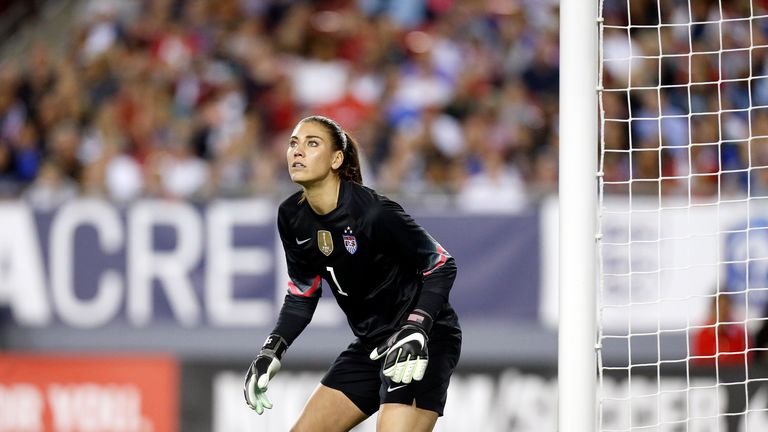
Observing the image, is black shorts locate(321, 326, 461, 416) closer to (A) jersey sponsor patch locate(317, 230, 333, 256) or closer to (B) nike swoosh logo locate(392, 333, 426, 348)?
(B) nike swoosh logo locate(392, 333, 426, 348)

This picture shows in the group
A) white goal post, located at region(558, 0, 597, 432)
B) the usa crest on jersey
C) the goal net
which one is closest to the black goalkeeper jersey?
the usa crest on jersey

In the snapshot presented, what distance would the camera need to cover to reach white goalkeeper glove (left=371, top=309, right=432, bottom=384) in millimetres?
4098

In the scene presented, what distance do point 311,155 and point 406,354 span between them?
820mm

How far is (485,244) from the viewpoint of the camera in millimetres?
7512

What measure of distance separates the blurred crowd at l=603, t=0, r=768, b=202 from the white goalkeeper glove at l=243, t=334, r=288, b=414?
3525 millimetres

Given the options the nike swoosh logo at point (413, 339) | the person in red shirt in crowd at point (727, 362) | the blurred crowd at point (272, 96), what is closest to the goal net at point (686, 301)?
the person in red shirt in crowd at point (727, 362)

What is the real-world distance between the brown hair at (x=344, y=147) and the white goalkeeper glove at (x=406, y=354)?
2.23 ft

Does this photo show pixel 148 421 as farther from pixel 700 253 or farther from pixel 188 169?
pixel 700 253

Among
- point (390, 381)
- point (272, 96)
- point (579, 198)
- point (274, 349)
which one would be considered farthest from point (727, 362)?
point (272, 96)

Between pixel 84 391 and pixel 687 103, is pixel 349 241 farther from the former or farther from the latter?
pixel 687 103

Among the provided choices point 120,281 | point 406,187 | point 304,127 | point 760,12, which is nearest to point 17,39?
point 120,281

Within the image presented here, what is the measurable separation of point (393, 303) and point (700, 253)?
127 inches

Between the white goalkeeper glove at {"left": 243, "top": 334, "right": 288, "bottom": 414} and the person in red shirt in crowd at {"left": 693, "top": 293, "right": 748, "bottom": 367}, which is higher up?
the white goalkeeper glove at {"left": 243, "top": 334, "right": 288, "bottom": 414}

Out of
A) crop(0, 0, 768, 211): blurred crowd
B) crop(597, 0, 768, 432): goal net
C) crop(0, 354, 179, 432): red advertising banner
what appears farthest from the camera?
crop(0, 0, 768, 211): blurred crowd
